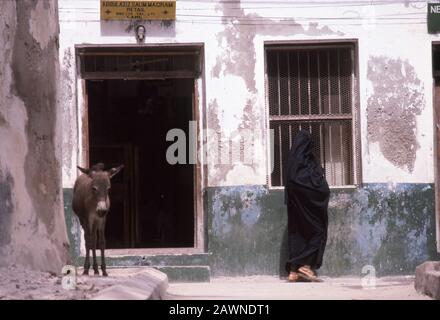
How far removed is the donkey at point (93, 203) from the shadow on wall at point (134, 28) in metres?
2.37

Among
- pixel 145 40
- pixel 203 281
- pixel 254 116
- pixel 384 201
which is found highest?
pixel 145 40

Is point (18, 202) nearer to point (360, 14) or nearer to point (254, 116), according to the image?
point (254, 116)

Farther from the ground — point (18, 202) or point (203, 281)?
point (18, 202)

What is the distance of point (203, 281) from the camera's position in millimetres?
11938

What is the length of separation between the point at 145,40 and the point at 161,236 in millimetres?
4141

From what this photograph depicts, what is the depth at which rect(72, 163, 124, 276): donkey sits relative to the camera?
9984 mm

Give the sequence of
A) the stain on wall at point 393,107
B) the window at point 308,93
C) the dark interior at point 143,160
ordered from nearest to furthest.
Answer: the stain on wall at point 393,107 < the window at point 308,93 < the dark interior at point 143,160

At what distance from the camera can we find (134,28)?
12219 millimetres

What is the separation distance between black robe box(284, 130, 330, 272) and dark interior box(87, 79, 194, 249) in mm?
2773

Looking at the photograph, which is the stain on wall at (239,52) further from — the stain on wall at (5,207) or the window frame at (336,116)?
the stain on wall at (5,207)

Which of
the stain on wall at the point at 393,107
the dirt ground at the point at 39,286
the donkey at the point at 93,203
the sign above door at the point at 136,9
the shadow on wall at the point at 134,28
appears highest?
the sign above door at the point at 136,9

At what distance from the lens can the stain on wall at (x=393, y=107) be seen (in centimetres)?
1238

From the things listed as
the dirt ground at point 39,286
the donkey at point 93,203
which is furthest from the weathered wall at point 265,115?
the dirt ground at point 39,286
